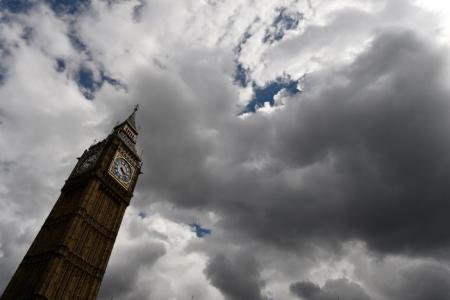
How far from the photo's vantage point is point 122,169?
79.8 metres

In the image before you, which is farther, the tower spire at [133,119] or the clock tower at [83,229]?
the tower spire at [133,119]

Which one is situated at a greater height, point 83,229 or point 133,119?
point 133,119

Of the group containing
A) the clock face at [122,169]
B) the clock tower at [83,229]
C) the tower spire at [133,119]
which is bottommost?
the clock tower at [83,229]

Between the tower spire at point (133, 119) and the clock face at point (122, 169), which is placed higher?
the tower spire at point (133, 119)

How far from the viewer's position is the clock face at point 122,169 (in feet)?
256

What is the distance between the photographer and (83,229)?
224 feet

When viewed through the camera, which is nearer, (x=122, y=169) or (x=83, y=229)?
(x=83, y=229)

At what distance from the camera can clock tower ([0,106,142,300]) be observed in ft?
199

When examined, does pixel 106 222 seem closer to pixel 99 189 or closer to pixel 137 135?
pixel 99 189

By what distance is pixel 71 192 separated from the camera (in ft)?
250

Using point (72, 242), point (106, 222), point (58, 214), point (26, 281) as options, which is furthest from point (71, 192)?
point (26, 281)

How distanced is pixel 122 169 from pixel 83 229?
53.1ft

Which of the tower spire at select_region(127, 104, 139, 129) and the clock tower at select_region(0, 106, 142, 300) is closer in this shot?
the clock tower at select_region(0, 106, 142, 300)

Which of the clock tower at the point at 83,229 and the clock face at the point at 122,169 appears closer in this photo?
the clock tower at the point at 83,229
